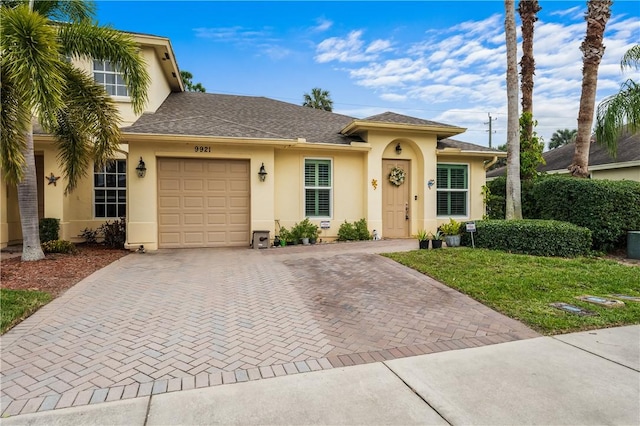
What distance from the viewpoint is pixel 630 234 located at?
869cm

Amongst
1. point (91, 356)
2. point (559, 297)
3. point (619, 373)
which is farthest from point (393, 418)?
point (559, 297)

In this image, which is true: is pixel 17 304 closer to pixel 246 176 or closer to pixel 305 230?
pixel 246 176

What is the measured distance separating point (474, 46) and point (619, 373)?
11.3 meters

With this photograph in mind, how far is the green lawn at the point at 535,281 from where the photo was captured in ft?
14.3

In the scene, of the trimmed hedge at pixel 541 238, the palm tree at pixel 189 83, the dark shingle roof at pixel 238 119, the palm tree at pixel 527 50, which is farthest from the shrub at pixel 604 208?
the palm tree at pixel 189 83

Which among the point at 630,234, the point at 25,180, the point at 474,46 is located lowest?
the point at 630,234

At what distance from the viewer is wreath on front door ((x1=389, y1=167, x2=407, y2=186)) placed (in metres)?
12.1

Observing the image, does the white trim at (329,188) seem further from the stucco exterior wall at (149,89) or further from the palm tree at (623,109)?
the palm tree at (623,109)

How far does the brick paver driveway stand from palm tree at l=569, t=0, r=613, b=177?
860 centimetres

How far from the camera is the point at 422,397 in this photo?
2643 millimetres

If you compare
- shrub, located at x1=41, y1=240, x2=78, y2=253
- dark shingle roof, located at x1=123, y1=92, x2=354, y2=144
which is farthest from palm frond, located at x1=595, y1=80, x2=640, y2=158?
shrub, located at x1=41, y1=240, x2=78, y2=253

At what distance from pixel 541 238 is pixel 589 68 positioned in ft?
21.6

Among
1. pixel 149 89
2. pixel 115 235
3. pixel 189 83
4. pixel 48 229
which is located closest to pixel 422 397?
pixel 115 235

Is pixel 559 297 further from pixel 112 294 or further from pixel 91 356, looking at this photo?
pixel 112 294
